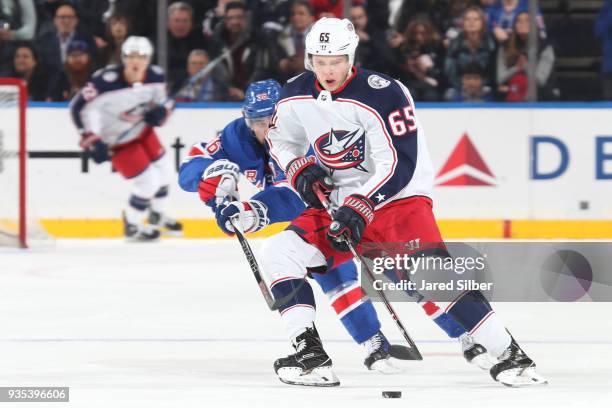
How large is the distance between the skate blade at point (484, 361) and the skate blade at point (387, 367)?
24 cm

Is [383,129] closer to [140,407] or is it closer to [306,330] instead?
[306,330]

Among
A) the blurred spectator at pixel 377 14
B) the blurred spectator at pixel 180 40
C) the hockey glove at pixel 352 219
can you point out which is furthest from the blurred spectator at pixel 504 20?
the hockey glove at pixel 352 219

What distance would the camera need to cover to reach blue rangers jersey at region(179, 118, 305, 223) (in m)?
5.23

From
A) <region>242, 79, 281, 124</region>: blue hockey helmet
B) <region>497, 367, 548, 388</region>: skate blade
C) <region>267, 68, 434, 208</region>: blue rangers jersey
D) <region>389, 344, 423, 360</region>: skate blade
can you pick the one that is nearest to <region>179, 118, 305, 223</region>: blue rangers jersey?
<region>242, 79, 281, 124</region>: blue hockey helmet

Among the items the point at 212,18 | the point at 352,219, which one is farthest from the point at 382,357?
the point at 212,18

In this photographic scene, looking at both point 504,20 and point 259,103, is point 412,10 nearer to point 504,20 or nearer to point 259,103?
point 504,20

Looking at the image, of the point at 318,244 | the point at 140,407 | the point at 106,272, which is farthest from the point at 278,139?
the point at 106,272

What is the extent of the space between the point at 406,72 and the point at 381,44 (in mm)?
234

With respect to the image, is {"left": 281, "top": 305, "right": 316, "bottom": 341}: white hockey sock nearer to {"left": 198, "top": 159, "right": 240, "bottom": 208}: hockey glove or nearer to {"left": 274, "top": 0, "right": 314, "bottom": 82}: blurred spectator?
{"left": 198, "top": 159, "right": 240, "bottom": 208}: hockey glove

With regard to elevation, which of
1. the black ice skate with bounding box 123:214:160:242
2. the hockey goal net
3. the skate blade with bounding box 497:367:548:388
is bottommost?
the black ice skate with bounding box 123:214:160:242

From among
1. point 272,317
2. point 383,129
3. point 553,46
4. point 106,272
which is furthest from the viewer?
point 553,46

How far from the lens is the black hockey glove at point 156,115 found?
31.6 ft

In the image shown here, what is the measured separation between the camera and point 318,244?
4812mm

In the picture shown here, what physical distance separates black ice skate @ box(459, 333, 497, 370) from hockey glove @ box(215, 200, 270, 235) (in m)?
0.78
